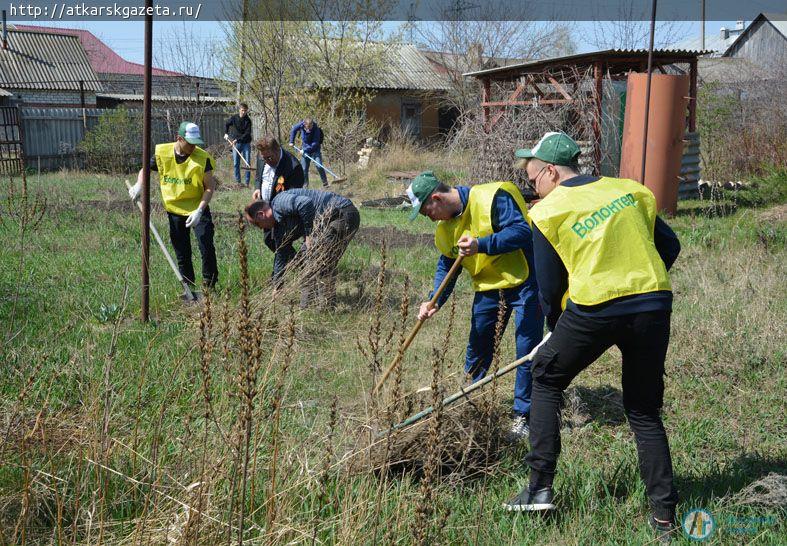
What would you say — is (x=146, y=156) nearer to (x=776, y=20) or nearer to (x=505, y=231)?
(x=505, y=231)

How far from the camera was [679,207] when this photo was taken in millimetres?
12867

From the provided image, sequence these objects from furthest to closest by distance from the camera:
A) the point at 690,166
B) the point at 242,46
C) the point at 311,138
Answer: the point at 242,46 → the point at 311,138 → the point at 690,166

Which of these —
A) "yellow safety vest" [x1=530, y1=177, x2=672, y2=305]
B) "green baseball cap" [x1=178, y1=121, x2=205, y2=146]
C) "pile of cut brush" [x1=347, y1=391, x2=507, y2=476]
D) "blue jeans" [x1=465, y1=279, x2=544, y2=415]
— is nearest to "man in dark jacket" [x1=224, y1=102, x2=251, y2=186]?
"green baseball cap" [x1=178, y1=121, x2=205, y2=146]

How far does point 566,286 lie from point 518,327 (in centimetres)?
108

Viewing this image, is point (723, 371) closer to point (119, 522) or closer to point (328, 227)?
point (328, 227)

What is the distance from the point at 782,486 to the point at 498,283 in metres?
1.74

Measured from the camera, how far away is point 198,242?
22.2 ft

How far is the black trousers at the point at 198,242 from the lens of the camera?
22.0ft

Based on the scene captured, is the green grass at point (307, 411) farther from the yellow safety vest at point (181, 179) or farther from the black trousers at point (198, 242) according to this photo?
the yellow safety vest at point (181, 179)

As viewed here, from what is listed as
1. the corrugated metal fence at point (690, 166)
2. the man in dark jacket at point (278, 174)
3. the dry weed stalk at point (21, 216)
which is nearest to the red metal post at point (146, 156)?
the dry weed stalk at point (21, 216)

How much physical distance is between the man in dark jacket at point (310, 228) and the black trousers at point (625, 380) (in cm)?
301

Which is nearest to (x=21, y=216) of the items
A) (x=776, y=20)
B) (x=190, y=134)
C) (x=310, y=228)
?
(x=190, y=134)

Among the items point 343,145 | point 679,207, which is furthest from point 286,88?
point 679,207

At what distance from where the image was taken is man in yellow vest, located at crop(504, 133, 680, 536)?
3000mm
